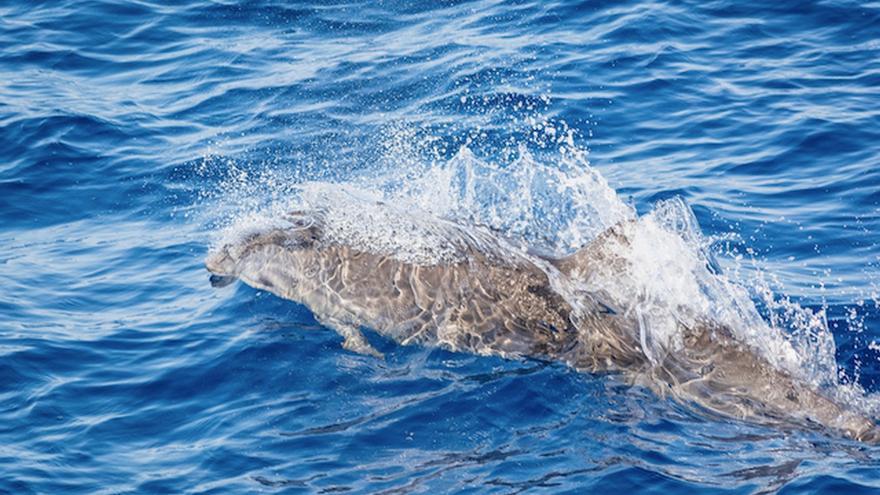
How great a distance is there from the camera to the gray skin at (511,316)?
Result: 9828mm

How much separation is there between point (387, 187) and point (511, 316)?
11.5ft

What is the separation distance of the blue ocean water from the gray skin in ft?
0.65

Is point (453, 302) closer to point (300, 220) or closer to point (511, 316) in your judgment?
point (511, 316)

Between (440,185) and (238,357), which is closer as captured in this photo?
(238,357)

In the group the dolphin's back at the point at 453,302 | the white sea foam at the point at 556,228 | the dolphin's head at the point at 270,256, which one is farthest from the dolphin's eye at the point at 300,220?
the dolphin's back at the point at 453,302

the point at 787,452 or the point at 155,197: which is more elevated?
the point at 155,197

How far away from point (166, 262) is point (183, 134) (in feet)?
11.1

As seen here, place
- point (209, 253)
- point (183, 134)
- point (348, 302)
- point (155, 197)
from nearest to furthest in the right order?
point (348, 302) → point (209, 253) → point (155, 197) → point (183, 134)

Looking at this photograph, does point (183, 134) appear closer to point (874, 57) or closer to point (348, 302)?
point (348, 302)

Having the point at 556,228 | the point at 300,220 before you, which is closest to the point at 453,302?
the point at 556,228

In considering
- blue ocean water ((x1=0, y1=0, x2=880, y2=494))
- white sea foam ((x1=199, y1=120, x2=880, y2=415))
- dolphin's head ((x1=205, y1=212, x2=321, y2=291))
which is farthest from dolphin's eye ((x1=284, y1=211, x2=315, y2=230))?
blue ocean water ((x1=0, y1=0, x2=880, y2=494))

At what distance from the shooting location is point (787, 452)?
9.03 metres

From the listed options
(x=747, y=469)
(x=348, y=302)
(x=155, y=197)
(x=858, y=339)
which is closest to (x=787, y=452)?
(x=747, y=469)

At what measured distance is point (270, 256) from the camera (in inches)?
473
